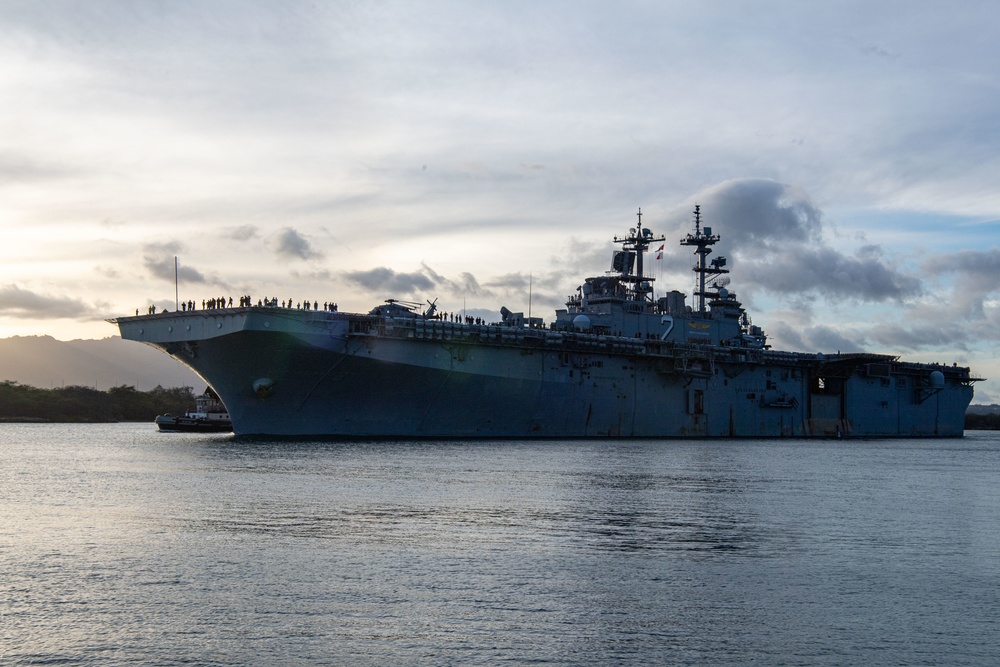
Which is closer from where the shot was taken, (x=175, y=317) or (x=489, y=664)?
(x=489, y=664)

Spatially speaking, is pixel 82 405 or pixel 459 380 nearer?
pixel 459 380

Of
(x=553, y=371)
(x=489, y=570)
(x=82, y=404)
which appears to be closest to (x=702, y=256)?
(x=553, y=371)

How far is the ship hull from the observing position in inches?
1511

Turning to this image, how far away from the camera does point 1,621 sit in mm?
11406

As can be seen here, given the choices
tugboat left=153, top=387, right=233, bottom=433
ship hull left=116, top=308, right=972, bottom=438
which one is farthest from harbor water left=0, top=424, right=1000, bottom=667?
tugboat left=153, top=387, right=233, bottom=433

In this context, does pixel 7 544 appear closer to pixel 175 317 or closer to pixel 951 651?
pixel 951 651

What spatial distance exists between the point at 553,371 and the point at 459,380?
5346 millimetres

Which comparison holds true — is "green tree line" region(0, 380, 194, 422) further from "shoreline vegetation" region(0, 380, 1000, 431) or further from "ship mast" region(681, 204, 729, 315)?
"ship mast" region(681, 204, 729, 315)

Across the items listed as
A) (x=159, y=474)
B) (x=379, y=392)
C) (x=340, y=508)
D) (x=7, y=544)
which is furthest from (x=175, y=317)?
(x=7, y=544)

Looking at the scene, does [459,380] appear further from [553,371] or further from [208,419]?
[208,419]

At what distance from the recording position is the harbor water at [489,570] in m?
10.7

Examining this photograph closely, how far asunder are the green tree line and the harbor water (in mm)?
94660

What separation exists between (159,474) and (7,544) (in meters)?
12.6

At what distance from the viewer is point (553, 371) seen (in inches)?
1795
